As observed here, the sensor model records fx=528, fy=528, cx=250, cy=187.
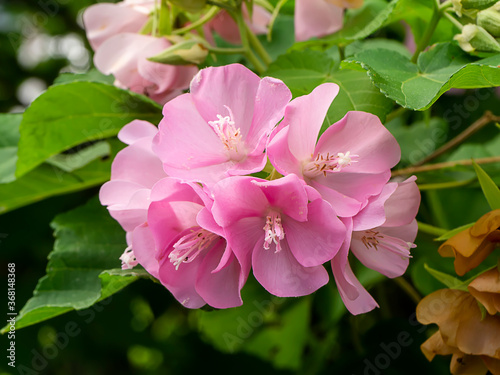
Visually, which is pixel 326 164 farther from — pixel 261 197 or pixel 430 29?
pixel 430 29

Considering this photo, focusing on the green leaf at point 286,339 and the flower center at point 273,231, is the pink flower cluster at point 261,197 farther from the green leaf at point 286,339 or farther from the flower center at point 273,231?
the green leaf at point 286,339

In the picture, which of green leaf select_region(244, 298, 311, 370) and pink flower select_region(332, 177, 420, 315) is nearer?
pink flower select_region(332, 177, 420, 315)

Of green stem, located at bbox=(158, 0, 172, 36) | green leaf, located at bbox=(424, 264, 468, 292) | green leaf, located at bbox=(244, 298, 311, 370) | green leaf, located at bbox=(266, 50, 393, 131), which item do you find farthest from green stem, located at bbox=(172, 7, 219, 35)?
green leaf, located at bbox=(244, 298, 311, 370)

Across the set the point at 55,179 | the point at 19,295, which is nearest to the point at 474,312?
the point at 55,179

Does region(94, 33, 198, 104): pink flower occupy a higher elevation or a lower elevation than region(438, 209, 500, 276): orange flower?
higher

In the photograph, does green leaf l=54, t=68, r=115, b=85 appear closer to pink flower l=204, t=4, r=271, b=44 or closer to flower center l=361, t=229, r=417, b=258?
pink flower l=204, t=4, r=271, b=44

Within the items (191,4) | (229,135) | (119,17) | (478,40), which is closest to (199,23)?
(191,4)

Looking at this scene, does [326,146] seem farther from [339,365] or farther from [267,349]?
[267,349]
